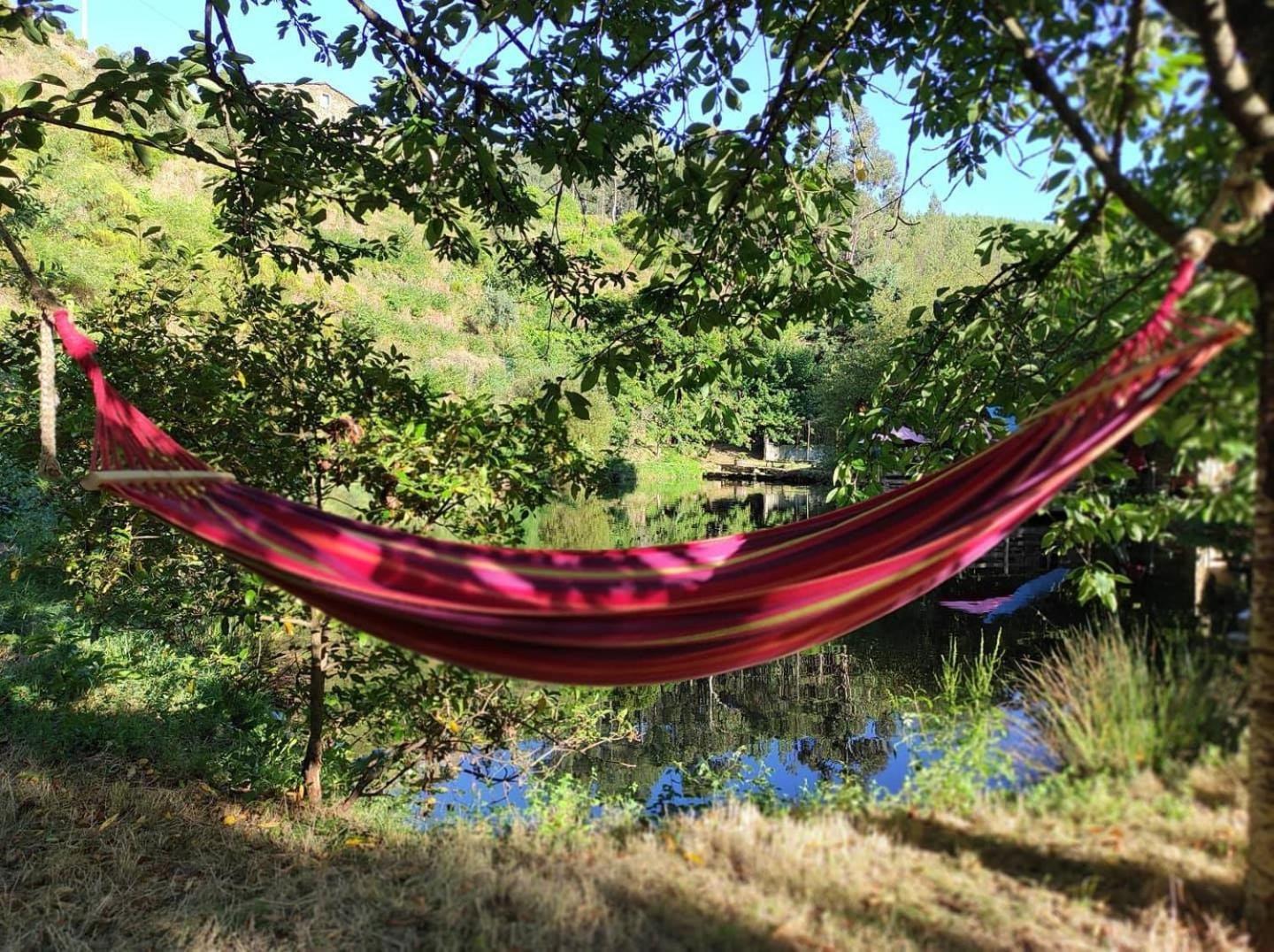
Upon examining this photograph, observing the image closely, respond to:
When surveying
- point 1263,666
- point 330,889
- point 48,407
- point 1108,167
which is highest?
point 1108,167

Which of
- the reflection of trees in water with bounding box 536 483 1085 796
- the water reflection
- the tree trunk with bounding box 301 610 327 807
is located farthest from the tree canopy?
the reflection of trees in water with bounding box 536 483 1085 796

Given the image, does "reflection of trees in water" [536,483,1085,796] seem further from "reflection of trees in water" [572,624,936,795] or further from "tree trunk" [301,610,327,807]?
"tree trunk" [301,610,327,807]

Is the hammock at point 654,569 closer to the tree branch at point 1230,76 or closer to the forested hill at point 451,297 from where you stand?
the tree branch at point 1230,76

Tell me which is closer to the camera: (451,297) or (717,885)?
(717,885)

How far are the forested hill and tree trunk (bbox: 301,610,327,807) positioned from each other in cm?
586

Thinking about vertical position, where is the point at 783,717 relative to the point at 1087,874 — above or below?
below

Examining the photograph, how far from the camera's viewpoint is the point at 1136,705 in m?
1.46

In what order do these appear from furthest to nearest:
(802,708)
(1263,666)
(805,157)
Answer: (802,708), (805,157), (1263,666)

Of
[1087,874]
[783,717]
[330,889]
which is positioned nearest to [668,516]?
[783,717]

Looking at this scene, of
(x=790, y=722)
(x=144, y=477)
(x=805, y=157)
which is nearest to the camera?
(x=144, y=477)

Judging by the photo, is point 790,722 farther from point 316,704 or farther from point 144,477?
point 144,477

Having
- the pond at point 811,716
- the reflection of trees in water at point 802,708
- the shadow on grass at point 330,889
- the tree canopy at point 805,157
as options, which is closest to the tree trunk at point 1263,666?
the tree canopy at point 805,157

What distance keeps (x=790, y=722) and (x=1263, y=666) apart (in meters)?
4.64

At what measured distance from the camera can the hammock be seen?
130cm
